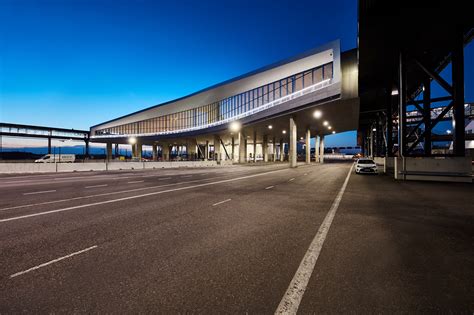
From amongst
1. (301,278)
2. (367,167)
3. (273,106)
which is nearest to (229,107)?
(273,106)

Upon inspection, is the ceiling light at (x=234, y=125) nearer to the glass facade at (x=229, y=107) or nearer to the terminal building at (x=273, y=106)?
the terminal building at (x=273, y=106)

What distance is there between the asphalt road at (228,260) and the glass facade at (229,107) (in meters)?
37.4

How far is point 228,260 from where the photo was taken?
399 centimetres

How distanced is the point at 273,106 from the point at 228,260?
37.6 m

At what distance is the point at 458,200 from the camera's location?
9.55m

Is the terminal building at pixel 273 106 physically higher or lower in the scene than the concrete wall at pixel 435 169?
higher

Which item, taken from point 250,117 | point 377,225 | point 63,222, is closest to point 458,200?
point 377,225

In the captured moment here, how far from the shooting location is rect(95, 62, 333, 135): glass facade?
40803mm

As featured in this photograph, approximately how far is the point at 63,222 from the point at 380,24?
67.2ft

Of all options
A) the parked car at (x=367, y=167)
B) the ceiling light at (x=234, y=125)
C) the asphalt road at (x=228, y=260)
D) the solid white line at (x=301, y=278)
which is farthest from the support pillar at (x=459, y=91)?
the ceiling light at (x=234, y=125)

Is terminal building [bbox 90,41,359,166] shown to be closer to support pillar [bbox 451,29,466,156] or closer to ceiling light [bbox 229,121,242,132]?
ceiling light [bbox 229,121,242,132]

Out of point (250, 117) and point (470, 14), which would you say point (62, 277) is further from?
point (250, 117)

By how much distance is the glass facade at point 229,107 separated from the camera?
134 feet

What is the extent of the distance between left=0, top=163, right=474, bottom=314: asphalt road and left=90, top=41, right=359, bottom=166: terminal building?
2828 cm
